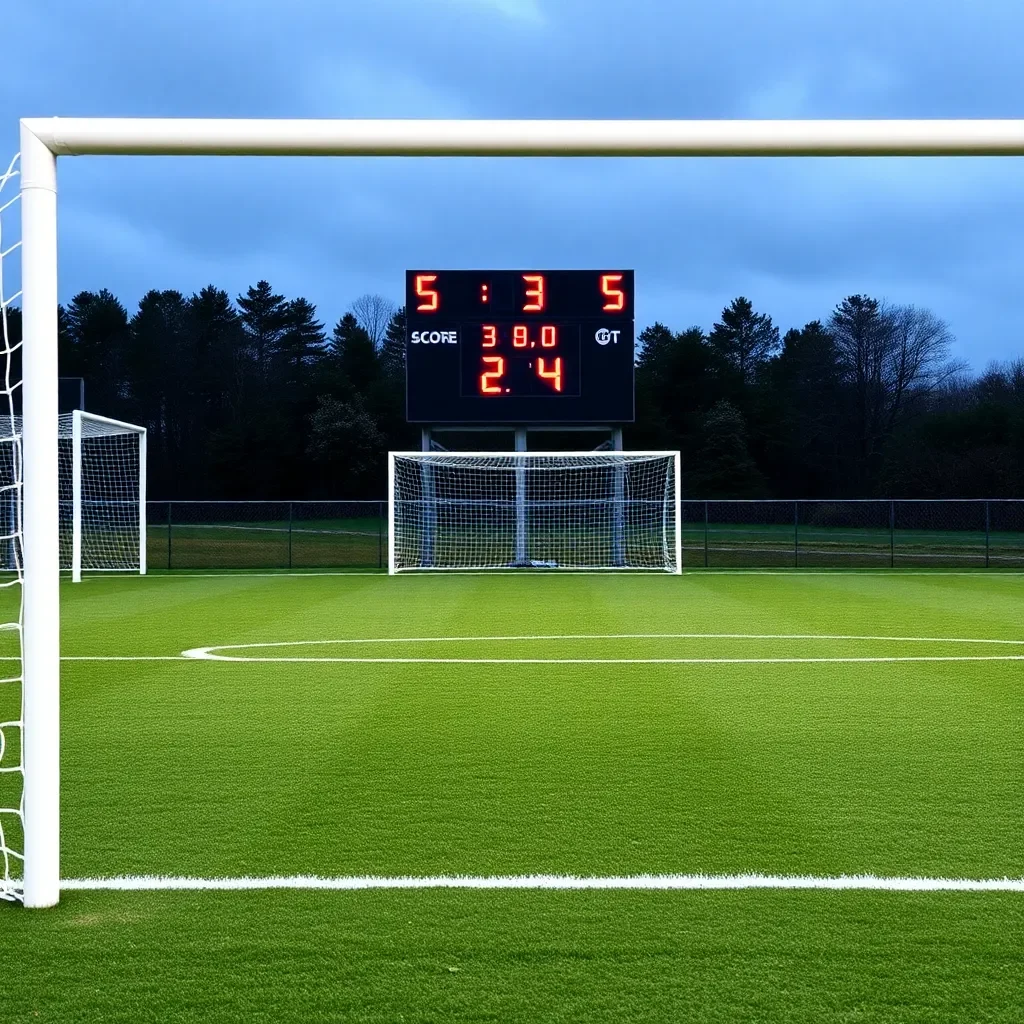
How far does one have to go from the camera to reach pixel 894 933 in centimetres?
310

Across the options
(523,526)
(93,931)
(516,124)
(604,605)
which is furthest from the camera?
(523,526)

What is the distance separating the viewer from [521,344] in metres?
21.1

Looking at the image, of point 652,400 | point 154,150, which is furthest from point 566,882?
point 652,400

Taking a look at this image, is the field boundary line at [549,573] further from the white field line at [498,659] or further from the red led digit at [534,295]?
the white field line at [498,659]

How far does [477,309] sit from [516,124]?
17.3 m

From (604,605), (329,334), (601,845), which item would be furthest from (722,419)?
(601,845)

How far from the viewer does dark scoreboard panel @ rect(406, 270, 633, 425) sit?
2091 cm

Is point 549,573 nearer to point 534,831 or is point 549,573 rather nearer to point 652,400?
point 534,831

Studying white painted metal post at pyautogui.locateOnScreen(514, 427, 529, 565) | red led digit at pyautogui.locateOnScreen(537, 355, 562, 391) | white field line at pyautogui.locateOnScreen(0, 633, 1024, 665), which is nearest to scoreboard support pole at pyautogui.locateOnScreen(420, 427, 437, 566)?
white painted metal post at pyautogui.locateOnScreen(514, 427, 529, 565)

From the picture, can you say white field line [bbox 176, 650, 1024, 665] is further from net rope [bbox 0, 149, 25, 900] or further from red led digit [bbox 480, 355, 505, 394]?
red led digit [bbox 480, 355, 505, 394]

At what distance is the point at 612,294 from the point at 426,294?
323 cm

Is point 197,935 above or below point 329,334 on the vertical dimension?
below

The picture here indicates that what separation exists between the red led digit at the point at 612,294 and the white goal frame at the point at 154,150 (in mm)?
17459

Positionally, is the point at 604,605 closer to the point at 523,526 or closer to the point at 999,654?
the point at 999,654
